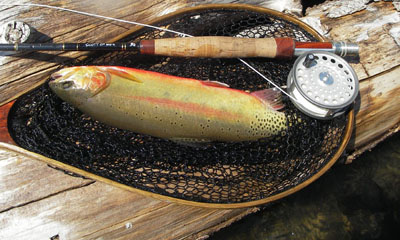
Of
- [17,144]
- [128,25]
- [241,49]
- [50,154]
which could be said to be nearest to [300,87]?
[241,49]

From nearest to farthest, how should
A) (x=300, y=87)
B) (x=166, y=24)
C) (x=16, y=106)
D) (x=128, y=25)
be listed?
(x=300, y=87), (x=16, y=106), (x=166, y=24), (x=128, y=25)

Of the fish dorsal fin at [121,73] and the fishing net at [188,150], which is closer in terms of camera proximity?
the fish dorsal fin at [121,73]

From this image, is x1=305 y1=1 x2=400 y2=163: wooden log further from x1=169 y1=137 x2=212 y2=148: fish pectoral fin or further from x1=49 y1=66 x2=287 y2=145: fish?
x1=169 y1=137 x2=212 y2=148: fish pectoral fin

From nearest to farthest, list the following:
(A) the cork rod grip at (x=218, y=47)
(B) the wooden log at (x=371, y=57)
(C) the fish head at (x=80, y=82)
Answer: (C) the fish head at (x=80, y=82) → (A) the cork rod grip at (x=218, y=47) → (B) the wooden log at (x=371, y=57)

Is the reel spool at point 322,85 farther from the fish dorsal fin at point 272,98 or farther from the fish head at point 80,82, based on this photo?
the fish head at point 80,82

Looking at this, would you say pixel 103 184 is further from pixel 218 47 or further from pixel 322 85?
pixel 322 85

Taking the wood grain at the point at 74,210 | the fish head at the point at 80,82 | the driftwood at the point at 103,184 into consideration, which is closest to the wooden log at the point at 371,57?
the driftwood at the point at 103,184

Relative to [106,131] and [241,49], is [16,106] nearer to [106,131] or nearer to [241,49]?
[106,131]
